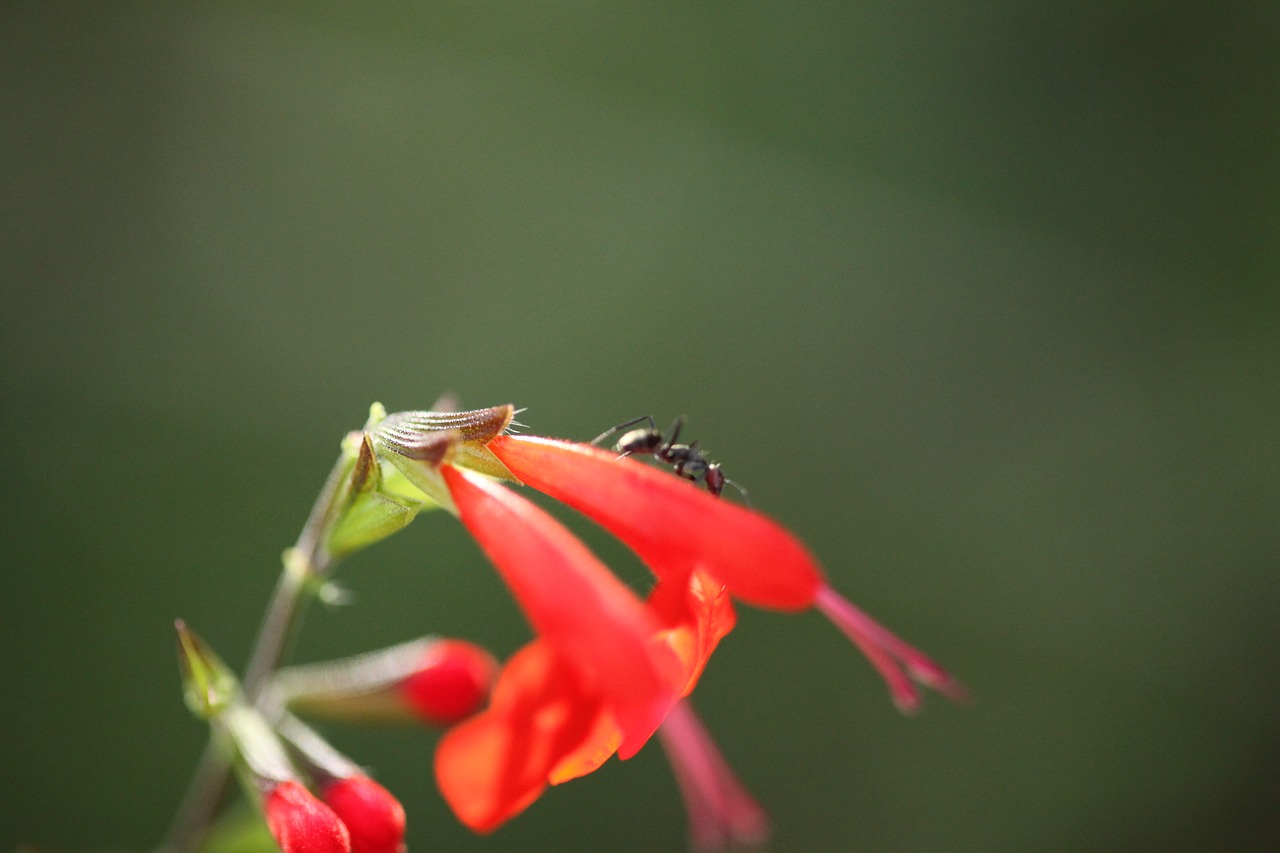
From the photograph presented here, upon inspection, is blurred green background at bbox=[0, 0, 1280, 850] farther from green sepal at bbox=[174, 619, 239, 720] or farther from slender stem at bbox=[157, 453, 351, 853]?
green sepal at bbox=[174, 619, 239, 720]

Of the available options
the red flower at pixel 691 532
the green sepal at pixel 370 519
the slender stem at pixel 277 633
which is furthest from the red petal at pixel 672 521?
the slender stem at pixel 277 633

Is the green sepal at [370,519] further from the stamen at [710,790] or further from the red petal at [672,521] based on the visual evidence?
the stamen at [710,790]

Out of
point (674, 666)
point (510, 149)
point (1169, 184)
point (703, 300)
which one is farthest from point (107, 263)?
point (1169, 184)

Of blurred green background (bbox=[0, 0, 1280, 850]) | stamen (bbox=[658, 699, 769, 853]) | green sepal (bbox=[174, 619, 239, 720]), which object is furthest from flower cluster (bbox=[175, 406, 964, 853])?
blurred green background (bbox=[0, 0, 1280, 850])

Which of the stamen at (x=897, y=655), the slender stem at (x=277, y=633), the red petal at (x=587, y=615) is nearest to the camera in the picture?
the red petal at (x=587, y=615)

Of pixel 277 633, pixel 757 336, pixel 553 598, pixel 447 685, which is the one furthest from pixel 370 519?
pixel 757 336
